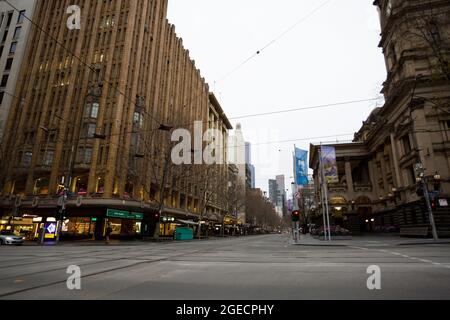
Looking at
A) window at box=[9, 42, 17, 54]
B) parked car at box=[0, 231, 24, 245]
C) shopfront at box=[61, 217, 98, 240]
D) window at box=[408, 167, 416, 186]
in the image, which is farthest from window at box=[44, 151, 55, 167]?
window at box=[408, 167, 416, 186]

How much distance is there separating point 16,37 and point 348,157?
64.1 metres

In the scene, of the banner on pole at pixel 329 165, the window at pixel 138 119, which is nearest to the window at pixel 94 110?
the window at pixel 138 119

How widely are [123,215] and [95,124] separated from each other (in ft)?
42.4

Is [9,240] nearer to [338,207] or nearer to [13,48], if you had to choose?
[13,48]

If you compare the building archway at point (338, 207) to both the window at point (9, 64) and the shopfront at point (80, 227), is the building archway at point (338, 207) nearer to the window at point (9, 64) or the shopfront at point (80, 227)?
the shopfront at point (80, 227)

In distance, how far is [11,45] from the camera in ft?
159

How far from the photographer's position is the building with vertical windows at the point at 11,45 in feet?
145

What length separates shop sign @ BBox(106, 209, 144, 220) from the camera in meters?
33.5

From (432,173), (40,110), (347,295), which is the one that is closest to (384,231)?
(432,173)

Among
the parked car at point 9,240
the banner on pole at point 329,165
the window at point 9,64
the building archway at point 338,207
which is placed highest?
the window at point 9,64

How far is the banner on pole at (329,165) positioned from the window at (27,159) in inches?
1520

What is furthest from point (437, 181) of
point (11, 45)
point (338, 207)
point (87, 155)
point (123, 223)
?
point (11, 45)

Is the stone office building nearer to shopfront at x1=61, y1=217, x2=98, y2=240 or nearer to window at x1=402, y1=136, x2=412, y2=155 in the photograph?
window at x1=402, y1=136, x2=412, y2=155

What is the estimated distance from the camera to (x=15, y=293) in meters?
5.25
